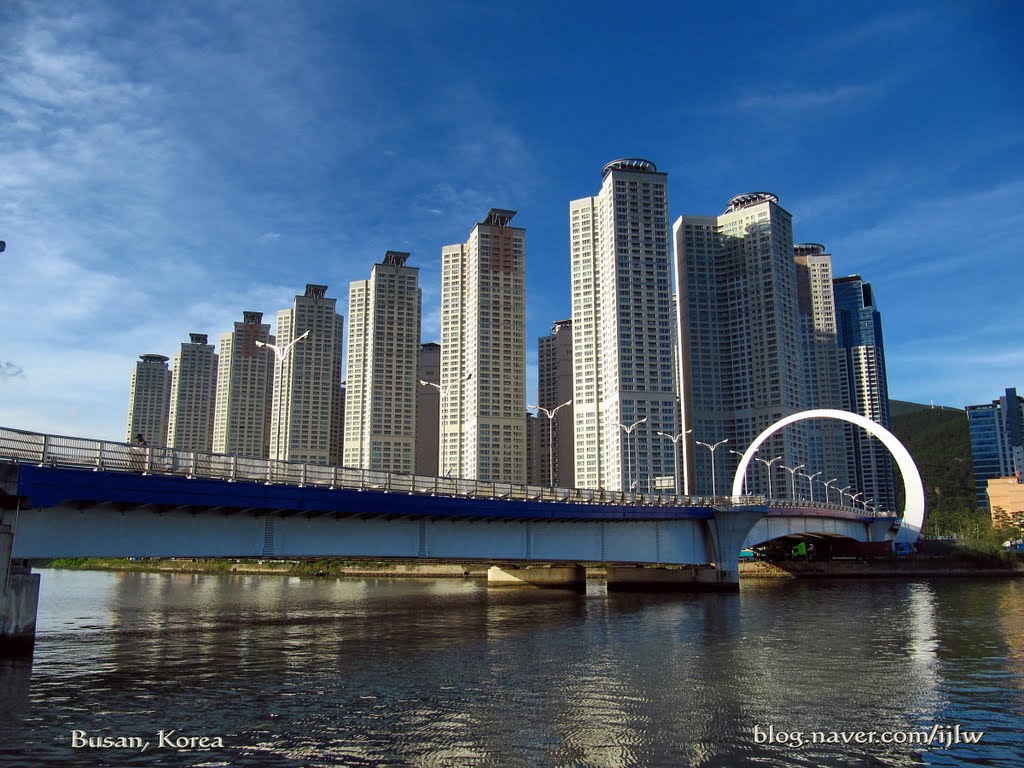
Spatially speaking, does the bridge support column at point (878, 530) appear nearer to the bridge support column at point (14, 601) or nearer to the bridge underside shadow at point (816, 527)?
the bridge underside shadow at point (816, 527)

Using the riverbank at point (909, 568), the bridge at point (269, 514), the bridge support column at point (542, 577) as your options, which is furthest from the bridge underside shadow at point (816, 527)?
the bridge support column at point (542, 577)

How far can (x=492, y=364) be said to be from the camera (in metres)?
179

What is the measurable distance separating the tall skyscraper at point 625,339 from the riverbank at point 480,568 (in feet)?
150

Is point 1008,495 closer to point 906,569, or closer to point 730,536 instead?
point 906,569

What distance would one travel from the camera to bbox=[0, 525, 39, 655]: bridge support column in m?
29.5

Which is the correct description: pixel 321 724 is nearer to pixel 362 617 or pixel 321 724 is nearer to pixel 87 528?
pixel 87 528

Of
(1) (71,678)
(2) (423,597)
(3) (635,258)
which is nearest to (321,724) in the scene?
(1) (71,678)

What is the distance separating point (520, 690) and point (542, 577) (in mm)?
73688

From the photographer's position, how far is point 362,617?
6059 cm

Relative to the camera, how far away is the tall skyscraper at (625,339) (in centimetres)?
17100

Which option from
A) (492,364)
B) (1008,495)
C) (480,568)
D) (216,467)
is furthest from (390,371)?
(216,467)

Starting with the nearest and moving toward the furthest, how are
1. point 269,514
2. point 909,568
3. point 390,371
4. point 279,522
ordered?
point 269,514 → point 279,522 → point 909,568 → point 390,371

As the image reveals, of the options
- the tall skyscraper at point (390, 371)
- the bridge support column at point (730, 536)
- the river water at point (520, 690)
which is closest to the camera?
the river water at point (520, 690)

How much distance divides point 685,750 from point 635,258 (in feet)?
522
